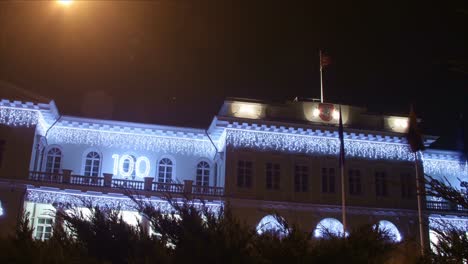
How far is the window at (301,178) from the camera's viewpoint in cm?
3341

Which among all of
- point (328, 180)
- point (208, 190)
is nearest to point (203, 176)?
point (208, 190)

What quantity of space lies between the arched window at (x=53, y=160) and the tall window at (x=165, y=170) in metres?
5.71

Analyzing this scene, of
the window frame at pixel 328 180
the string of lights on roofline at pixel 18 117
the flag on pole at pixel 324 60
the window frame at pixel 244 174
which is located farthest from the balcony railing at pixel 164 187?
the flag on pole at pixel 324 60

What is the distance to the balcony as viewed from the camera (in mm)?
30531

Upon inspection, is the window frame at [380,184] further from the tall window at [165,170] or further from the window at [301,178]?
the tall window at [165,170]

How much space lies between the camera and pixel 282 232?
9.84 metres

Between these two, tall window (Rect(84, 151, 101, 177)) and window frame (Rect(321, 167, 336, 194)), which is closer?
window frame (Rect(321, 167, 336, 194))

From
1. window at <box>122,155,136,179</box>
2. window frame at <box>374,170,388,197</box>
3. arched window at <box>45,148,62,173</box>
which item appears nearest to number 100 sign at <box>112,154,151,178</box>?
window at <box>122,155,136,179</box>

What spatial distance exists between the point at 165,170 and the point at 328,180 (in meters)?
9.49

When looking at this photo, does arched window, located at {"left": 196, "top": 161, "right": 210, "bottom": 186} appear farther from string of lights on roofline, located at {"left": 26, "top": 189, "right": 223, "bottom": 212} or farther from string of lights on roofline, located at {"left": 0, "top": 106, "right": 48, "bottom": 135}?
string of lights on roofline, located at {"left": 0, "top": 106, "right": 48, "bottom": 135}

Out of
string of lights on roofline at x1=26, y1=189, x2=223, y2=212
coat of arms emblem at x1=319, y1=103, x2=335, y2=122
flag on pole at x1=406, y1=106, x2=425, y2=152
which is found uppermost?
coat of arms emblem at x1=319, y1=103, x2=335, y2=122

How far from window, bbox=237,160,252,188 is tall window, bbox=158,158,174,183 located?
14.3 ft

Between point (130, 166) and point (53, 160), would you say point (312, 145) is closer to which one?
point (130, 166)

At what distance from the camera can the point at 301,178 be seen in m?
33.6
